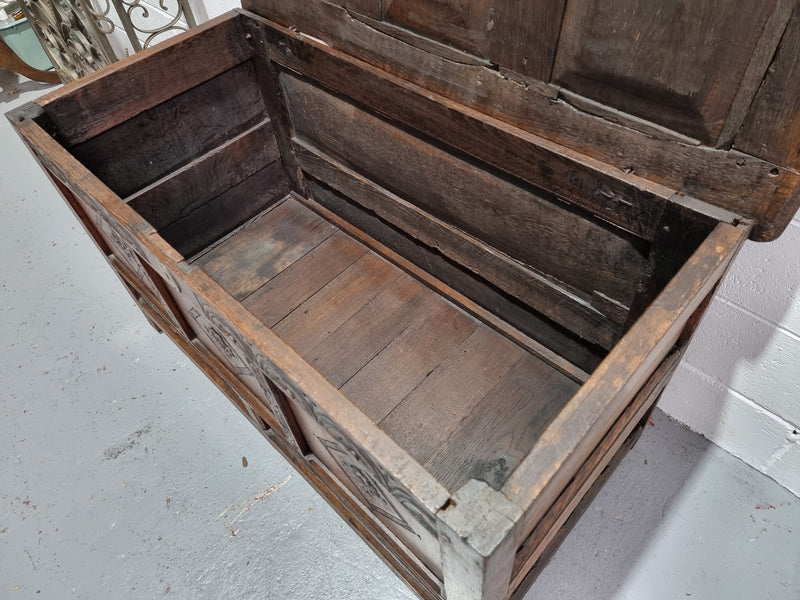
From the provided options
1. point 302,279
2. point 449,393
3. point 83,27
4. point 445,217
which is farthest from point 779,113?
point 83,27

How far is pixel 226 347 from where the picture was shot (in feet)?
4.29

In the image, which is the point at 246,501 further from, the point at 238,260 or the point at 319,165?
the point at 319,165

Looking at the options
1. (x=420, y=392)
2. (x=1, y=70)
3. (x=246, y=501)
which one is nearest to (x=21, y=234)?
(x=1, y=70)

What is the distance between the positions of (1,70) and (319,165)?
2.73 metres

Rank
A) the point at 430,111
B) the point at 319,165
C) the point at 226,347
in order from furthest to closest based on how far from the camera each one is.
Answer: the point at 319,165
the point at 430,111
the point at 226,347

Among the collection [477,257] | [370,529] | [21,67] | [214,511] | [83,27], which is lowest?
[214,511]

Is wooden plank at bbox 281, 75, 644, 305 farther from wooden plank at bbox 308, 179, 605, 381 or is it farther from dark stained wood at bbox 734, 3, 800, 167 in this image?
dark stained wood at bbox 734, 3, 800, 167

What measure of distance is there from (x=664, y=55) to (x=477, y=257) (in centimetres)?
73

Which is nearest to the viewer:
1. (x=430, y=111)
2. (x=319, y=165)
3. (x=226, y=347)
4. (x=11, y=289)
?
(x=226, y=347)

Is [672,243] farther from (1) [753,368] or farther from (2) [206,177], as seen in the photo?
(2) [206,177]

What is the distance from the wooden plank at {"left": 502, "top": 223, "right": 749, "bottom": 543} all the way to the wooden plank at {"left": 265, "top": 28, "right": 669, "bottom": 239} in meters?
0.17

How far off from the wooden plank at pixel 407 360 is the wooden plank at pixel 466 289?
0.07 metres

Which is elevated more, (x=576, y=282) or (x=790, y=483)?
(x=576, y=282)

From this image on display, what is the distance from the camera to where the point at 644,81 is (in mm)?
1023
